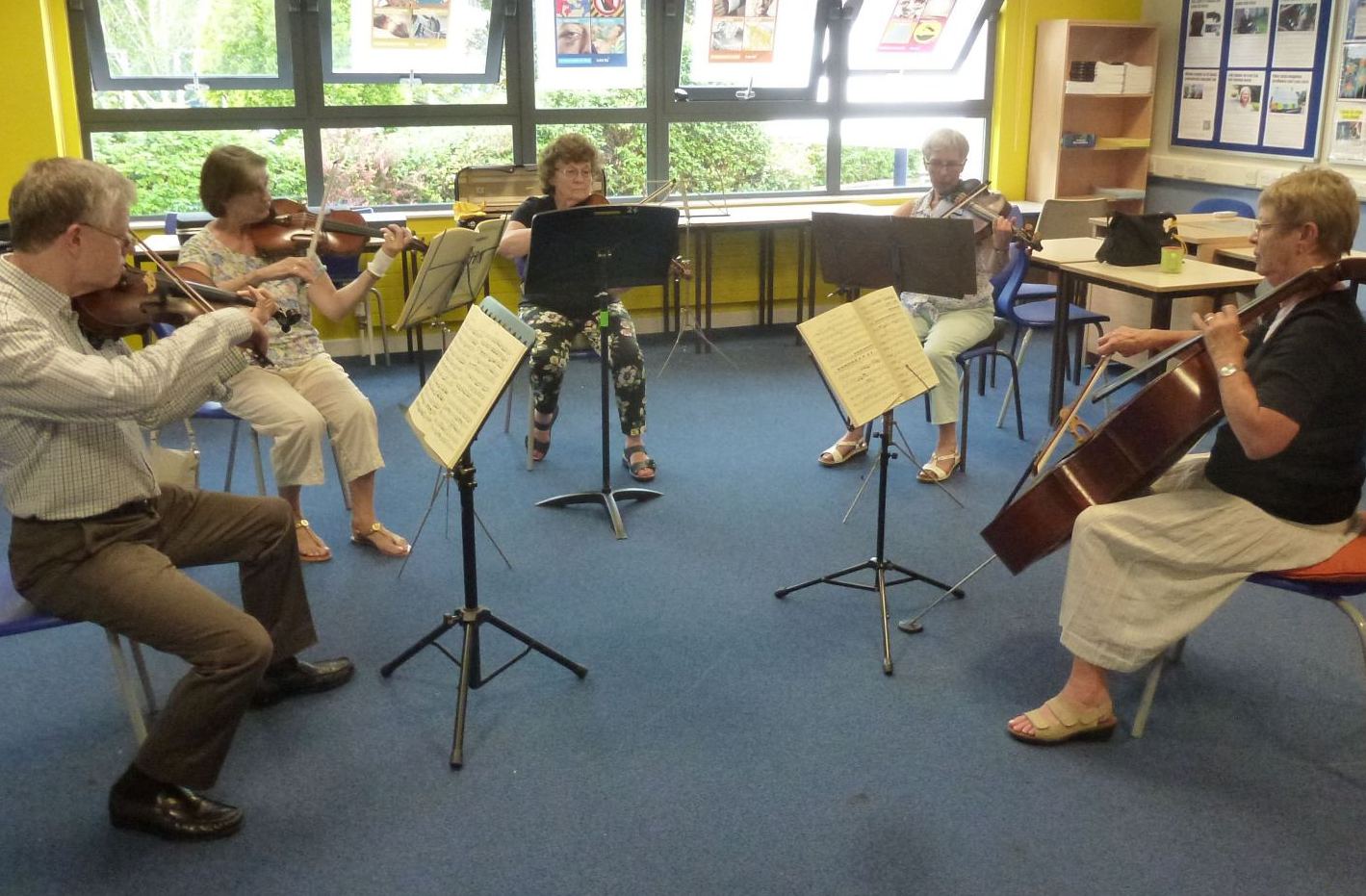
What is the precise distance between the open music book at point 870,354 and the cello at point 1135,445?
39 centimetres

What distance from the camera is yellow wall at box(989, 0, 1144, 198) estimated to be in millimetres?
6820

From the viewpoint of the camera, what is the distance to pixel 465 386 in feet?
8.41

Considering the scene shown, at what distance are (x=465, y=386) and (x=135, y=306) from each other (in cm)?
65

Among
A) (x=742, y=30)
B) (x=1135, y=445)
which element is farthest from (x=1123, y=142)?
(x=1135, y=445)

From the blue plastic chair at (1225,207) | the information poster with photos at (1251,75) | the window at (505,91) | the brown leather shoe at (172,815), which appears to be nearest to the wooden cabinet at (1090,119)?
the information poster with photos at (1251,75)

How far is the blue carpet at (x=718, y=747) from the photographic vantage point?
2.20 meters

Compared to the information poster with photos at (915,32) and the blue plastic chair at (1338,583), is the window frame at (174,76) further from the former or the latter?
the blue plastic chair at (1338,583)

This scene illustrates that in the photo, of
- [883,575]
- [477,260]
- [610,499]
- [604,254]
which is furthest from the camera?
[477,260]

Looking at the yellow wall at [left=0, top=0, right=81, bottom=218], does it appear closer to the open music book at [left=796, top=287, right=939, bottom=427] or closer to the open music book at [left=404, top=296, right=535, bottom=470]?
the open music book at [left=404, top=296, right=535, bottom=470]

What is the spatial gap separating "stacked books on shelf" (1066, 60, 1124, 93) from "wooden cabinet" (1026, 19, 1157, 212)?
0.12 ft

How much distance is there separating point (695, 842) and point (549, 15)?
4929 mm

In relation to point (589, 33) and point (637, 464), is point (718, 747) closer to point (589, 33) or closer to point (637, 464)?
point (637, 464)

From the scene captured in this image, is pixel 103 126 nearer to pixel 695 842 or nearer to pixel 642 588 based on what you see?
pixel 642 588

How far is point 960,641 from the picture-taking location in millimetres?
3049
